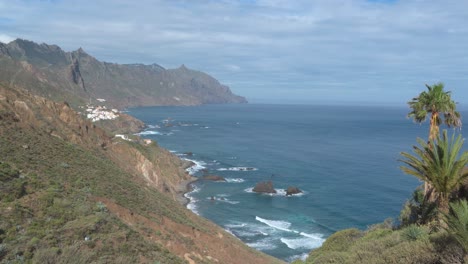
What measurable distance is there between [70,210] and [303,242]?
37.8m

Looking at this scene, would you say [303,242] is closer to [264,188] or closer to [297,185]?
[264,188]

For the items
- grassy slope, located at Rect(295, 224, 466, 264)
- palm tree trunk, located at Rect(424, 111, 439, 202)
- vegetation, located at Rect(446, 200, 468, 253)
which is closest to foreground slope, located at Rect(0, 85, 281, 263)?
grassy slope, located at Rect(295, 224, 466, 264)

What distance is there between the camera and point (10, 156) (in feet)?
88.5

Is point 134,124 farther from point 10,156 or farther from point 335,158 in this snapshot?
point 10,156

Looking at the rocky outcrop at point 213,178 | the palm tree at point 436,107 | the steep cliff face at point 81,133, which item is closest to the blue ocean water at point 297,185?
the rocky outcrop at point 213,178

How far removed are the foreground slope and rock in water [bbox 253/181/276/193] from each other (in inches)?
1423

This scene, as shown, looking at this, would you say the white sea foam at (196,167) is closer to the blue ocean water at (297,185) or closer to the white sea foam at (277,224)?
the blue ocean water at (297,185)

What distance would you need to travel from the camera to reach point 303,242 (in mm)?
52125

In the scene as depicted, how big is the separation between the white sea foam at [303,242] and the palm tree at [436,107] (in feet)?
110

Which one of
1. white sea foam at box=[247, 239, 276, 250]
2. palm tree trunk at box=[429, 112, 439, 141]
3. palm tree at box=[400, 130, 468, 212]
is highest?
palm tree trunk at box=[429, 112, 439, 141]

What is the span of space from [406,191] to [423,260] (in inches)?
2691

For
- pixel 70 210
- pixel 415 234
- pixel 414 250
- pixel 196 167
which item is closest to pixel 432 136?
pixel 415 234

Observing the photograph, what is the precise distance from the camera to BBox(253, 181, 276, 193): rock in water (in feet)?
244

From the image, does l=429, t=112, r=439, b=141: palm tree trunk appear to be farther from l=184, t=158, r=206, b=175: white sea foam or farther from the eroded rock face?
l=184, t=158, r=206, b=175: white sea foam
